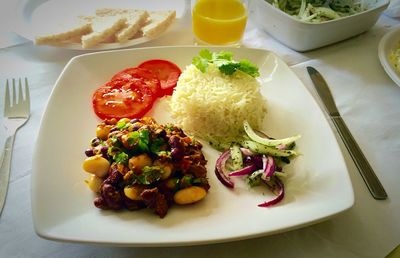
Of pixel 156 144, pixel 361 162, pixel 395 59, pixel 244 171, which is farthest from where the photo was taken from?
pixel 395 59

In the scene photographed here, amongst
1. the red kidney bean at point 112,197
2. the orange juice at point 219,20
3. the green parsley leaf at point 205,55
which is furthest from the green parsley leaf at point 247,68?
the red kidney bean at point 112,197

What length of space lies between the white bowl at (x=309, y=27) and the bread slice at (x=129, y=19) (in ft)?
2.68

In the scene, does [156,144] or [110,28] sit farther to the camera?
[110,28]

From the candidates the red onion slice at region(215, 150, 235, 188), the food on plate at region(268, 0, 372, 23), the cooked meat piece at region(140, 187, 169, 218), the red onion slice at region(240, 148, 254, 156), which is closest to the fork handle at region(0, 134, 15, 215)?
the cooked meat piece at region(140, 187, 169, 218)

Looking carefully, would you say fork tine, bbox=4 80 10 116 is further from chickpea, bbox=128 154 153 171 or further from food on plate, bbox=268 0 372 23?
food on plate, bbox=268 0 372 23

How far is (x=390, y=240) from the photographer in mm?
1348

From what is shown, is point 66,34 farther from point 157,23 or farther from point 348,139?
point 348,139

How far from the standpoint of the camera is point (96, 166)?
1312 millimetres

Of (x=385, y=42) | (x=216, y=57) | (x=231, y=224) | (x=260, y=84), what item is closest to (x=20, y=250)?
(x=231, y=224)

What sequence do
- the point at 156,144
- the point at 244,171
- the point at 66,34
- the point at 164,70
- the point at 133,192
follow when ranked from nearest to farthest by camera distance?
the point at 133,192
the point at 156,144
the point at 244,171
the point at 164,70
the point at 66,34

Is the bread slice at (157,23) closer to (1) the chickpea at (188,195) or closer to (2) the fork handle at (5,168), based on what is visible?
(2) the fork handle at (5,168)

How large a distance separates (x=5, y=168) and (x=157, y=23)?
126cm

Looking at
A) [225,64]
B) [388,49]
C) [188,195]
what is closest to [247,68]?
[225,64]

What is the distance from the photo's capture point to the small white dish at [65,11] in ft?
7.11
